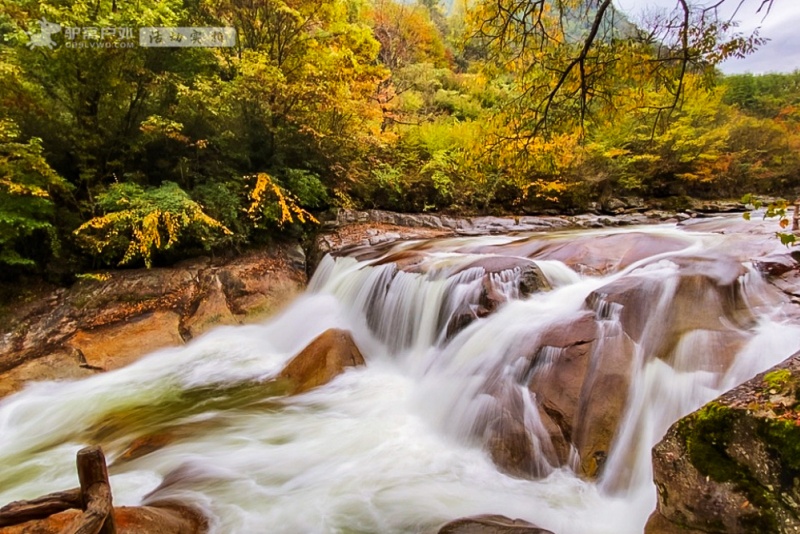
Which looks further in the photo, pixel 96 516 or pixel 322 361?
pixel 322 361

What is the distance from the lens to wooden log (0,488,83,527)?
74.7 inches

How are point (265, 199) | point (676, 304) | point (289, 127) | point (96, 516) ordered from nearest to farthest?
point (96, 516), point (676, 304), point (265, 199), point (289, 127)

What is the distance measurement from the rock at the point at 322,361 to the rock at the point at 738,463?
4048 millimetres

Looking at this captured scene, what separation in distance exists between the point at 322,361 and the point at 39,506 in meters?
3.76

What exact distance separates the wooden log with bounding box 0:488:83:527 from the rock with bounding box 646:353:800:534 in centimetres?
305

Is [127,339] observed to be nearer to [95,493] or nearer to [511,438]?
[95,493]

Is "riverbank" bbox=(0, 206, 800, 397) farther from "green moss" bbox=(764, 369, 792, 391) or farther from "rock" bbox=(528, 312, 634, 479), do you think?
"green moss" bbox=(764, 369, 792, 391)

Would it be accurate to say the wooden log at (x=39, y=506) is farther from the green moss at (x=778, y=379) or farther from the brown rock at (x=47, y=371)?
the brown rock at (x=47, y=371)

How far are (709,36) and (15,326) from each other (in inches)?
361

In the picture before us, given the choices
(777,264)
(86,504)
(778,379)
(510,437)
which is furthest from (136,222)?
(777,264)

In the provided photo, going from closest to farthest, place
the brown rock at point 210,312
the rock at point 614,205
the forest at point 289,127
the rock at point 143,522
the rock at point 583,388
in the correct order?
the rock at point 143,522
the rock at point 583,388
the forest at point 289,127
the brown rock at point 210,312
the rock at point 614,205

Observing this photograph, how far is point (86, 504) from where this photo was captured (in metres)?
1.80

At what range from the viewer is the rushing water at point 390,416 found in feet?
10.5

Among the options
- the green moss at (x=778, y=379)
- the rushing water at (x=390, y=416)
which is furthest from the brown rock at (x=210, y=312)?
the green moss at (x=778, y=379)
